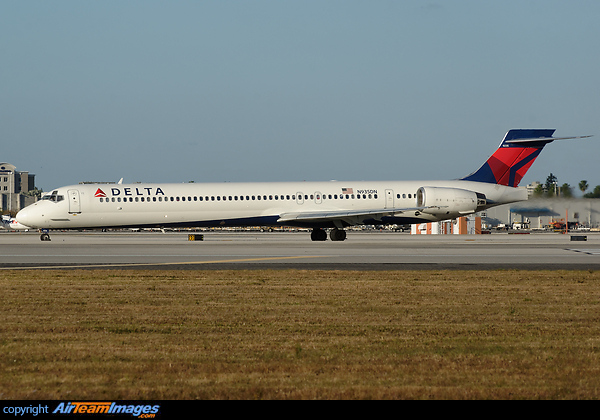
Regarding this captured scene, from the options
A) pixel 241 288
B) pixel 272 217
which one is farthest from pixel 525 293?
pixel 272 217

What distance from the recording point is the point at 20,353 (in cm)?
807

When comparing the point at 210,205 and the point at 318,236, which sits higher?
the point at 210,205

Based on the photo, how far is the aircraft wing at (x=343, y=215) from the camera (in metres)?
39.5

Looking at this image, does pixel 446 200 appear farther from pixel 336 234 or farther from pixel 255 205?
pixel 255 205

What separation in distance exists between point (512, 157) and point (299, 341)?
38523 millimetres

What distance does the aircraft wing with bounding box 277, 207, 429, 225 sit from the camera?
1554 inches

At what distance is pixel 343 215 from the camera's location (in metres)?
39.4

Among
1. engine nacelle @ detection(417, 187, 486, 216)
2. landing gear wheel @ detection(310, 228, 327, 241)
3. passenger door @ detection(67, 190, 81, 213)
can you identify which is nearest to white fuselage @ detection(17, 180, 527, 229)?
passenger door @ detection(67, 190, 81, 213)

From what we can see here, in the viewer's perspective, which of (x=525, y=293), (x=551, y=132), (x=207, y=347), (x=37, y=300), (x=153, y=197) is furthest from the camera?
(x=551, y=132)

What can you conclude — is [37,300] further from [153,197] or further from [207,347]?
[153,197]

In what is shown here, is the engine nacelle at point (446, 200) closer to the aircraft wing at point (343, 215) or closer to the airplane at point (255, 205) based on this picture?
the airplane at point (255, 205)

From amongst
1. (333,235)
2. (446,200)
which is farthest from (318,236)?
(446,200)

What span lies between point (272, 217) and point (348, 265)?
747 inches

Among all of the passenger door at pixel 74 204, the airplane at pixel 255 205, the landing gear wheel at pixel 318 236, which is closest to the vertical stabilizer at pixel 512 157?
the airplane at pixel 255 205
